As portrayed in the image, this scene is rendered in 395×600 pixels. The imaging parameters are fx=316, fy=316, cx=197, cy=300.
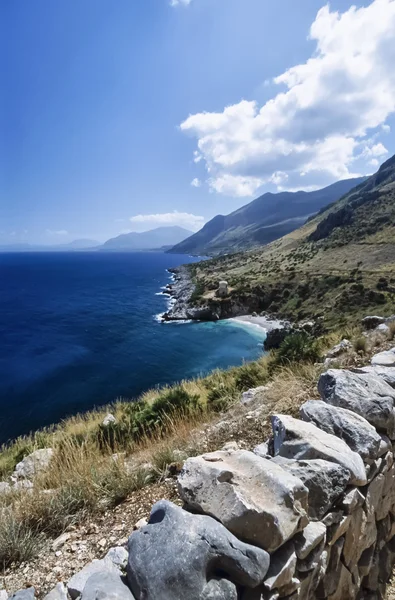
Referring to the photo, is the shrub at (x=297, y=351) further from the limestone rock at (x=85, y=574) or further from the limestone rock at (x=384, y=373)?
the limestone rock at (x=85, y=574)

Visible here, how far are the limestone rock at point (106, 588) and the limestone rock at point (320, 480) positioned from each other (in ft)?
5.09

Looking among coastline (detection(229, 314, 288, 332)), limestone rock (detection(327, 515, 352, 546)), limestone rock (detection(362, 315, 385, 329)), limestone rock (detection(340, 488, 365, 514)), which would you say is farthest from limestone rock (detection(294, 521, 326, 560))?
coastline (detection(229, 314, 288, 332))

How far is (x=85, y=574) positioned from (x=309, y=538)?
169 centimetres

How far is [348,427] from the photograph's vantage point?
3.49 metres

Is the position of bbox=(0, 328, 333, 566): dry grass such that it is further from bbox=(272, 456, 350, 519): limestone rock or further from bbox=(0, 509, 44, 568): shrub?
bbox=(272, 456, 350, 519): limestone rock

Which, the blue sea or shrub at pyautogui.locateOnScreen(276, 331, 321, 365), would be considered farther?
the blue sea

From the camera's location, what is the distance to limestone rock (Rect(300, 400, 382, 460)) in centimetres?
338

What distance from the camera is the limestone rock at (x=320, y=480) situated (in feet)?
8.98

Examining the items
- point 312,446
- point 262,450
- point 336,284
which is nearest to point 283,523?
point 312,446

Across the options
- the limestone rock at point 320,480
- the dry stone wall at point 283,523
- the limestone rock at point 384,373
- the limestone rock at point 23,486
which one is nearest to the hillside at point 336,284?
the limestone rock at point 384,373

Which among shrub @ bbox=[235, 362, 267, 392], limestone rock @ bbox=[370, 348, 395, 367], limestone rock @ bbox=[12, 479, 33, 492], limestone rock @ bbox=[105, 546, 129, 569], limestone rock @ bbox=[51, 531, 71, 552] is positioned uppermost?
limestone rock @ bbox=[105, 546, 129, 569]

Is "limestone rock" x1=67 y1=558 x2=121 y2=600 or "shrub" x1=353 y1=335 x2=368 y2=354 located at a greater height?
"limestone rock" x1=67 y1=558 x2=121 y2=600

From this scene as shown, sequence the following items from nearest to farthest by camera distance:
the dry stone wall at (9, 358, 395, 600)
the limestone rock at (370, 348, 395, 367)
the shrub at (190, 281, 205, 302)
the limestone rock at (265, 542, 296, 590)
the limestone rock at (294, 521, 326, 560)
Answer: the dry stone wall at (9, 358, 395, 600) → the limestone rock at (265, 542, 296, 590) → the limestone rock at (294, 521, 326, 560) → the limestone rock at (370, 348, 395, 367) → the shrub at (190, 281, 205, 302)

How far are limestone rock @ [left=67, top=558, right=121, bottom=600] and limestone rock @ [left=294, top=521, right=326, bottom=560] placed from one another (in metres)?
1.35
